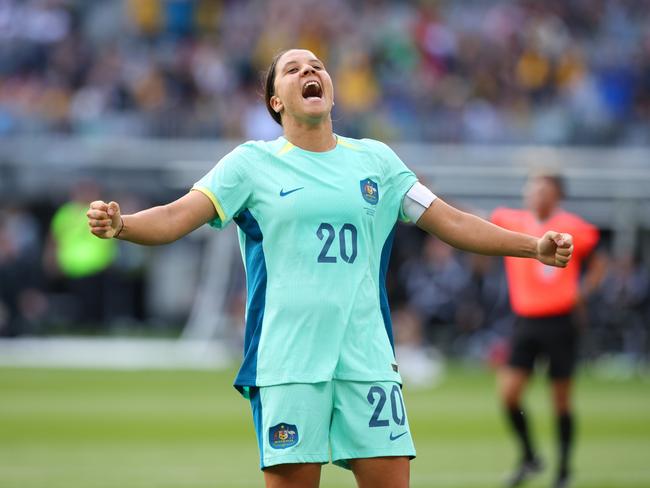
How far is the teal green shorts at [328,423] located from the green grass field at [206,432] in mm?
5029

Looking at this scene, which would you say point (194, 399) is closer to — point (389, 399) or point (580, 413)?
point (580, 413)

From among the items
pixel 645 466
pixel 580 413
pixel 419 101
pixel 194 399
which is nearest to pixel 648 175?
pixel 419 101

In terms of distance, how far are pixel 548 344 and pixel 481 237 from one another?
584 centimetres

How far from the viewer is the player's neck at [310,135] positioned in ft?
19.0

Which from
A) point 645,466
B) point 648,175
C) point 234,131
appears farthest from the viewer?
point 234,131

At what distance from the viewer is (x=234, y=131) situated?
23906 mm

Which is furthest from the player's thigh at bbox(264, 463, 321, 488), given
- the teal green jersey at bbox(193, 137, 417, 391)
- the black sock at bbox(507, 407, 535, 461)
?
the black sock at bbox(507, 407, 535, 461)

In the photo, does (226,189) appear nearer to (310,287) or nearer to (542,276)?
(310,287)

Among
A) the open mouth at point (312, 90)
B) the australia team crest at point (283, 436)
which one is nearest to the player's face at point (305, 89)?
the open mouth at point (312, 90)

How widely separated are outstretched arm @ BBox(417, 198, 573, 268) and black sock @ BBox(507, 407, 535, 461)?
536 centimetres

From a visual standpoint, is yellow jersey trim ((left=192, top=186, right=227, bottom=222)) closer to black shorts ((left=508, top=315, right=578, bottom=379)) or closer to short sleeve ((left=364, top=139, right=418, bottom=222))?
short sleeve ((left=364, top=139, right=418, bottom=222))

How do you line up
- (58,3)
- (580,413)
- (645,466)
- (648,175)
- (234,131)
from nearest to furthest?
(645,466)
(580,413)
(648,175)
(234,131)
(58,3)

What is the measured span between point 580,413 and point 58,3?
1599cm

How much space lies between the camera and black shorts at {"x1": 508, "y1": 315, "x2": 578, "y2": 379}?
37.5ft
